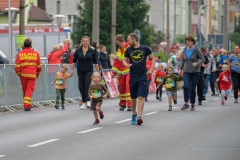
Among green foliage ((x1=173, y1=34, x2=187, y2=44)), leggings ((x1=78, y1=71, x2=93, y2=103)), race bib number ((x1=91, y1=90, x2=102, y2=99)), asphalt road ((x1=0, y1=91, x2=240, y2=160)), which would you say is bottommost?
asphalt road ((x1=0, y1=91, x2=240, y2=160))

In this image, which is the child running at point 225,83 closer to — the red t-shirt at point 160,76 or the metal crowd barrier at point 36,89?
the red t-shirt at point 160,76

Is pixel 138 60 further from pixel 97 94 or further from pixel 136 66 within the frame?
pixel 97 94

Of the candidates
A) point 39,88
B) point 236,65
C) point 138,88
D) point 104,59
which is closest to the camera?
point 138,88

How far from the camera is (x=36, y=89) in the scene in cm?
1920

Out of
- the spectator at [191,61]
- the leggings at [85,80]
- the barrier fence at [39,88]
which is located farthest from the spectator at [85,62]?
the spectator at [191,61]

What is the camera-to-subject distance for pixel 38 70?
58.4 ft

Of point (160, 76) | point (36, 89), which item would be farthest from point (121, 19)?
point (36, 89)

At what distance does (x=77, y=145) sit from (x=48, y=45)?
101 feet

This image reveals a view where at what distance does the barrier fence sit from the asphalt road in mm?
1102

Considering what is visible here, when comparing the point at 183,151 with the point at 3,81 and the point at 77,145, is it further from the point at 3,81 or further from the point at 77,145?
the point at 3,81

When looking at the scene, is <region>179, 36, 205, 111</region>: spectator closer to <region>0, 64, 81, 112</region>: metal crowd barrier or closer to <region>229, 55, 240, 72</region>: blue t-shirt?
<region>229, 55, 240, 72</region>: blue t-shirt

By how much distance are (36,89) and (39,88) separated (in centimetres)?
24

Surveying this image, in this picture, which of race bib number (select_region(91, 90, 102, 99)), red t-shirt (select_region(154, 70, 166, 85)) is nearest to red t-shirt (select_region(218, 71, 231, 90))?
red t-shirt (select_region(154, 70, 166, 85))

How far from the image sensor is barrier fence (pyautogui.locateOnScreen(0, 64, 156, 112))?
685 inches
